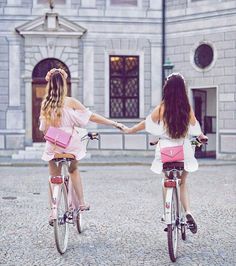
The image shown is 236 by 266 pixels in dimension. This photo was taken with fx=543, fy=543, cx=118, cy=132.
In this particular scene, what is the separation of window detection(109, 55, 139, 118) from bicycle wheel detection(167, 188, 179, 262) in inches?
594

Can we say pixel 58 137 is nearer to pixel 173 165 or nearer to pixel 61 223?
pixel 61 223

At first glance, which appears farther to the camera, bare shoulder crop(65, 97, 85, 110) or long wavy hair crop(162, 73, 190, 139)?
bare shoulder crop(65, 97, 85, 110)

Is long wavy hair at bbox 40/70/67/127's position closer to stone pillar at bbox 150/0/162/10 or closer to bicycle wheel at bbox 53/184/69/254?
bicycle wheel at bbox 53/184/69/254

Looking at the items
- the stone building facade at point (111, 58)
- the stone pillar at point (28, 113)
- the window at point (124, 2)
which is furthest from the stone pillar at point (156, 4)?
the stone pillar at point (28, 113)

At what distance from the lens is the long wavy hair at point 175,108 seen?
5.54 metres

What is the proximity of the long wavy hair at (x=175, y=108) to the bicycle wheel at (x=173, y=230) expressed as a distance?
0.61 meters

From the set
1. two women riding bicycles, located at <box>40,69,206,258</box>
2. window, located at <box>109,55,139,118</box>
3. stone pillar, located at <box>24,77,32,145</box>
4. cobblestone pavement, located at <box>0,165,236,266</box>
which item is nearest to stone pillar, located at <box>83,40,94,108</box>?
window, located at <box>109,55,139,118</box>

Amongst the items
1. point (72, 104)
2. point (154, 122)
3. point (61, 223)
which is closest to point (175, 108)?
point (154, 122)

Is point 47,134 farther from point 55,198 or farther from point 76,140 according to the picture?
point 55,198

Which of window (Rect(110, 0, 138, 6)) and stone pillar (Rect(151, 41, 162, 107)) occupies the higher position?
window (Rect(110, 0, 138, 6))

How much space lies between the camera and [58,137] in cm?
577

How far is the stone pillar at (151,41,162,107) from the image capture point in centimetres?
2055

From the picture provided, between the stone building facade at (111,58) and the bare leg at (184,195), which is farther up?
the stone building facade at (111,58)

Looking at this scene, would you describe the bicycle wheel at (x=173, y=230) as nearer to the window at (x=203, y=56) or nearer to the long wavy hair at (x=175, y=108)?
the long wavy hair at (x=175, y=108)
